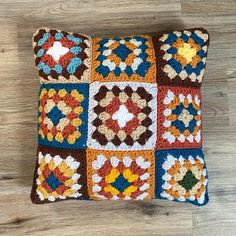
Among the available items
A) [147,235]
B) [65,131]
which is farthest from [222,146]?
[65,131]

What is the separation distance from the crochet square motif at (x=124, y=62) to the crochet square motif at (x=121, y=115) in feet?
0.07

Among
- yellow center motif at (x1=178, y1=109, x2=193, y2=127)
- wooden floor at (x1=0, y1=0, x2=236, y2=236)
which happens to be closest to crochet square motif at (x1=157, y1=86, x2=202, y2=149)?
yellow center motif at (x1=178, y1=109, x2=193, y2=127)

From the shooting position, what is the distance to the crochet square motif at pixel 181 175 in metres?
1.03

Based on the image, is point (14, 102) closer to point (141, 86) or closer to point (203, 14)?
point (141, 86)

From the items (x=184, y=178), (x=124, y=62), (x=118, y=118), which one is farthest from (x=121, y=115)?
(x=184, y=178)

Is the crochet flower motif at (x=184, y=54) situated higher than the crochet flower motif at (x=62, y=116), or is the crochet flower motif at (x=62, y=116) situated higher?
the crochet flower motif at (x=184, y=54)

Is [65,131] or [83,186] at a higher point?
[65,131]

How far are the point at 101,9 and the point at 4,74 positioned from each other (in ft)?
1.14

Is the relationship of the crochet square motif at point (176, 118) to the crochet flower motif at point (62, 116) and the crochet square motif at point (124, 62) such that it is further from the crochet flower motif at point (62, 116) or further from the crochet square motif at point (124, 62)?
the crochet flower motif at point (62, 116)

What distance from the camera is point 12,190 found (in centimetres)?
117

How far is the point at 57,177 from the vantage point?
1027 mm

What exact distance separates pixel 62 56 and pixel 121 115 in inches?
8.6

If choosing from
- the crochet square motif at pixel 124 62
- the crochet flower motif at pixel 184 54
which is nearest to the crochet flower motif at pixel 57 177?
the crochet square motif at pixel 124 62

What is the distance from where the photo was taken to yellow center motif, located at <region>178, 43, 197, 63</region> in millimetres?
1053
